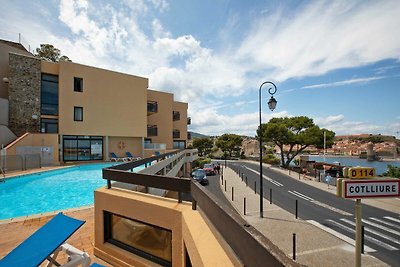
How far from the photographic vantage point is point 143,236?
3996mm

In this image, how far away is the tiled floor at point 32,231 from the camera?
4.97m

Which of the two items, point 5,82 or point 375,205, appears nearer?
point 375,205

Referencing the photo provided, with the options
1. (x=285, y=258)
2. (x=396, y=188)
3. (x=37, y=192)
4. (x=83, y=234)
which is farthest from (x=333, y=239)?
(x=37, y=192)

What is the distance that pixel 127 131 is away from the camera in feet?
96.7

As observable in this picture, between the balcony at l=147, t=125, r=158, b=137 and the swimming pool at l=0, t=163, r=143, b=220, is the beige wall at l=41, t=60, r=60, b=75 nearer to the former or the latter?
the swimming pool at l=0, t=163, r=143, b=220

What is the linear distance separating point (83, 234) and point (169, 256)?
3.50 m

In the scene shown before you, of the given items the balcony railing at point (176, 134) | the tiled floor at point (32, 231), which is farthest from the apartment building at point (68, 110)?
the tiled floor at point (32, 231)

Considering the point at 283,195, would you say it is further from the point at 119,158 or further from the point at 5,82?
the point at 5,82

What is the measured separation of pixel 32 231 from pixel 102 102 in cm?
2406

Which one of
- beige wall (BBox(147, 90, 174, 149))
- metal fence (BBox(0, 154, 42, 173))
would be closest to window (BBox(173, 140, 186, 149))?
beige wall (BBox(147, 90, 174, 149))

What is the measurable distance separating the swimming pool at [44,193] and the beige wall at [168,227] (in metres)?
6.46

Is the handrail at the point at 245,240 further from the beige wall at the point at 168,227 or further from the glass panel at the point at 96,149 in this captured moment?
the glass panel at the point at 96,149

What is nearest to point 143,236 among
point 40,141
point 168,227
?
point 168,227

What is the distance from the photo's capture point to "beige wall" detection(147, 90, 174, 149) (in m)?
37.5
